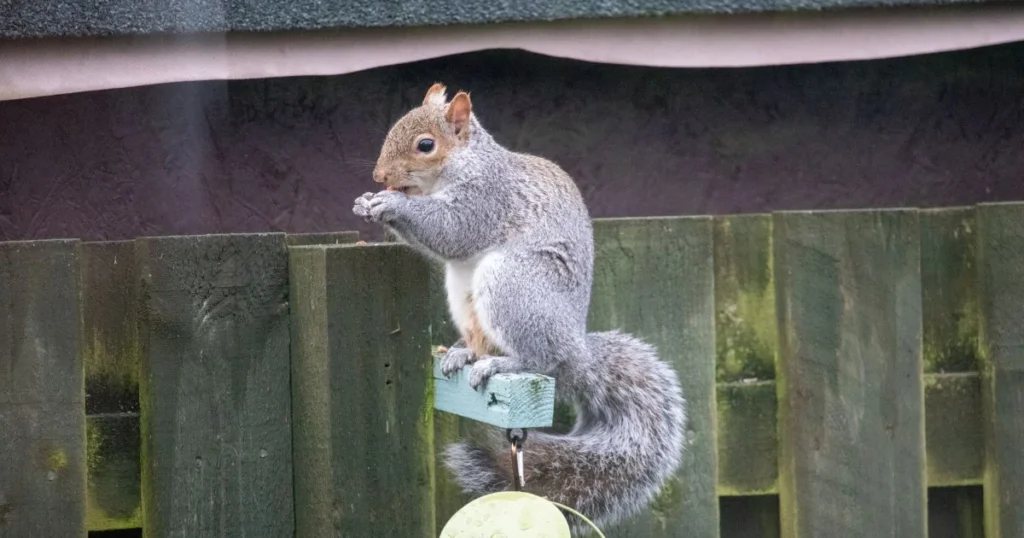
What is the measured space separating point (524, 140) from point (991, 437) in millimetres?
1149

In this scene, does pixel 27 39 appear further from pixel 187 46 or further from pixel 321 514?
pixel 321 514

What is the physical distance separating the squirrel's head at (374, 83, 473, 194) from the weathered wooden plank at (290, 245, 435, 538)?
0.97 feet

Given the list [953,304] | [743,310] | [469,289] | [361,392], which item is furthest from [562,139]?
[361,392]

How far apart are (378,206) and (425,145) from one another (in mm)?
185

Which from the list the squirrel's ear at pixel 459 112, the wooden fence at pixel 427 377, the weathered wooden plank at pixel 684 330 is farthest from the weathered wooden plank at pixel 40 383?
the weathered wooden plank at pixel 684 330

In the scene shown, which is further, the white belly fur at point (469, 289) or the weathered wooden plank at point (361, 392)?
the white belly fur at point (469, 289)

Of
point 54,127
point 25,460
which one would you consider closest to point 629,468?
point 25,460

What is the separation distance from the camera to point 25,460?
147cm

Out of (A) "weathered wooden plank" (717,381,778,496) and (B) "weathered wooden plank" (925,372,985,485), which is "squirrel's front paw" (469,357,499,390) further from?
(B) "weathered wooden plank" (925,372,985,485)

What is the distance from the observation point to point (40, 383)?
147 centimetres

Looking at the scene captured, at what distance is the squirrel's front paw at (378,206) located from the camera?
163 centimetres

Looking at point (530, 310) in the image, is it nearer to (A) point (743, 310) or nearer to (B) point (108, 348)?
(A) point (743, 310)

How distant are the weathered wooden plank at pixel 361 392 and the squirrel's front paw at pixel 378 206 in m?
0.13

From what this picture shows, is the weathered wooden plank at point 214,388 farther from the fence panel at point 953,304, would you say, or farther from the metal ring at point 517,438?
the fence panel at point 953,304
